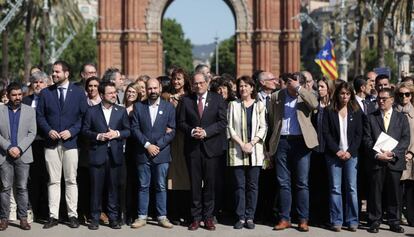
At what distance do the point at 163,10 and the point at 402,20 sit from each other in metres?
19.7

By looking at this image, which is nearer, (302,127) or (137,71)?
(302,127)

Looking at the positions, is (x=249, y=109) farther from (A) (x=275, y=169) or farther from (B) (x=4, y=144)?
(B) (x=4, y=144)

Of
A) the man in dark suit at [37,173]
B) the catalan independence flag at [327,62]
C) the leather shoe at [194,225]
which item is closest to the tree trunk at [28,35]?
the catalan independence flag at [327,62]

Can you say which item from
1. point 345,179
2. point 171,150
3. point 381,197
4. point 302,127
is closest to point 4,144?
point 171,150

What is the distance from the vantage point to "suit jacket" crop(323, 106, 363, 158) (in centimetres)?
1103

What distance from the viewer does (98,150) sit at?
1117cm

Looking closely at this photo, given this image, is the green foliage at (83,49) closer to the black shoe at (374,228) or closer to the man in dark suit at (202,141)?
the man in dark suit at (202,141)

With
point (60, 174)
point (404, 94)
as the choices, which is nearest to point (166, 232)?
point (60, 174)

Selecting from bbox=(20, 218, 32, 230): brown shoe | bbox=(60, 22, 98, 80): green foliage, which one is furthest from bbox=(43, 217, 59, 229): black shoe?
bbox=(60, 22, 98, 80): green foliage

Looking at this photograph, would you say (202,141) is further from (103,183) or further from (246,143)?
(103,183)

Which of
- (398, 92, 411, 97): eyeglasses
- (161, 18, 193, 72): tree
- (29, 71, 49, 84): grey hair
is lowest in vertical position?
(398, 92, 411, 97): eyeglasses

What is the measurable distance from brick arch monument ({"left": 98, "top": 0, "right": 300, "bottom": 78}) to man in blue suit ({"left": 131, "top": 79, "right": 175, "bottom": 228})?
30.9 m

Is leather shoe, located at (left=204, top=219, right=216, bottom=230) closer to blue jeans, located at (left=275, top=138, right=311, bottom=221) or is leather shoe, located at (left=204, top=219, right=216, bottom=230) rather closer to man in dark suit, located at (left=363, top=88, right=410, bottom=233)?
blue jeans, located at (left=275, top=138, right=311, bottom=221)

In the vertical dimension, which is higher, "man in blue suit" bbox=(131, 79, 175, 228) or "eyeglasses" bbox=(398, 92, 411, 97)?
"eyeglasses" bbox=(398, 92, 411, 97)
